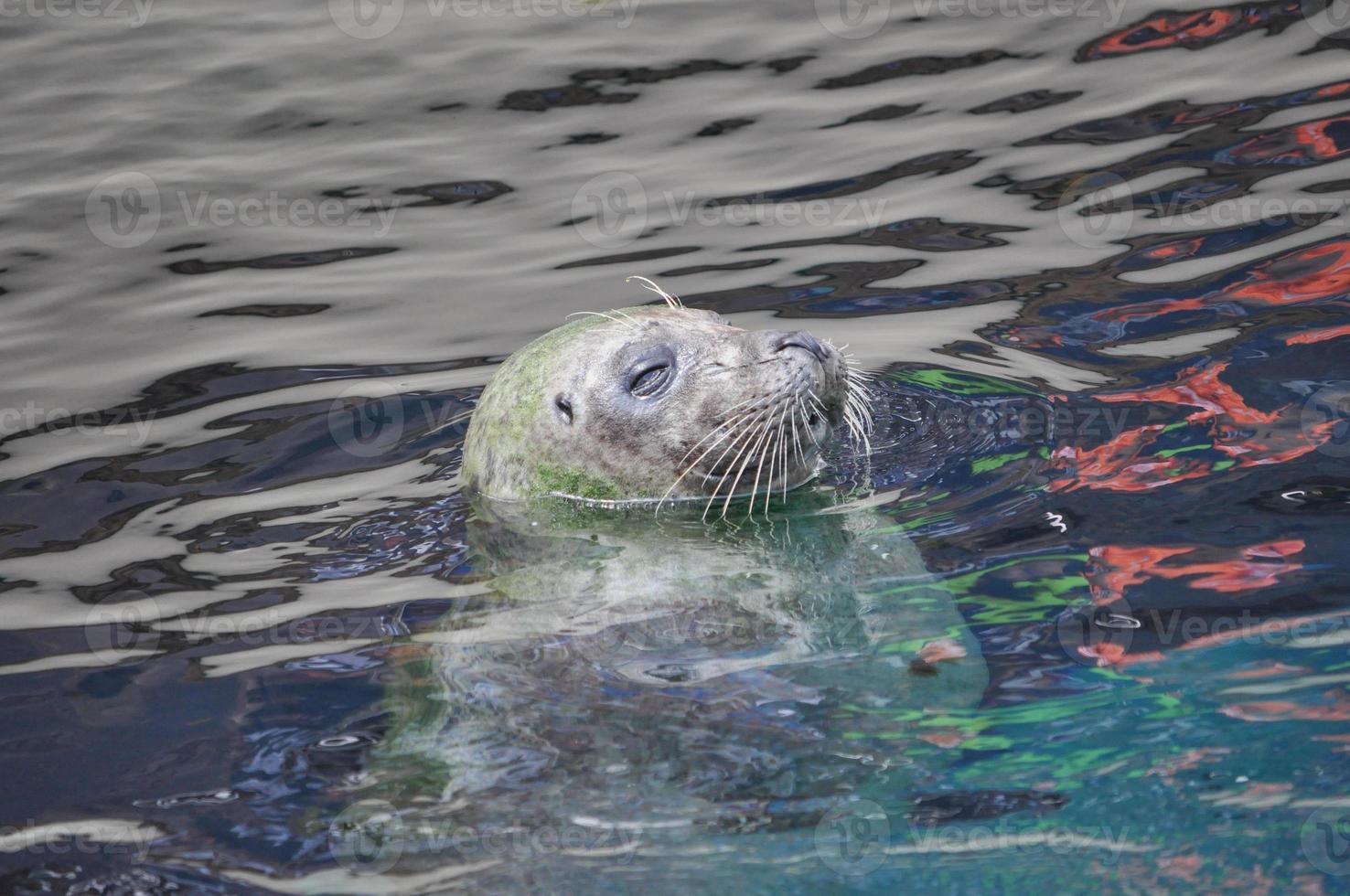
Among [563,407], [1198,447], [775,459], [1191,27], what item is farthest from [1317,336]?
[1191,27]

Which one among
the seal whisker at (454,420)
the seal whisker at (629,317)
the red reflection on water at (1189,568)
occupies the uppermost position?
the seal whisker at (629,317)

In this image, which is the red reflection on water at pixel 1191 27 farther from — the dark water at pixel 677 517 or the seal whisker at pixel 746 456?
the seal whisker at pixel 746 456

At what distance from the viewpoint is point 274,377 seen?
7.92 metres

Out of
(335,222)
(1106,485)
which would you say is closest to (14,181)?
(335,222)

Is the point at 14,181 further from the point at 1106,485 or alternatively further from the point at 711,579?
the point at 1106,485

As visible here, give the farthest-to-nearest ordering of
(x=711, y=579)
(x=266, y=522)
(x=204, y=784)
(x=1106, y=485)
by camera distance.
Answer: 1. (x=266, y=522)
2. (x=1106, y=485)
3. (x=711, y=579)
4. (x=204, y=784)

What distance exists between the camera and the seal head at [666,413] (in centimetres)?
584

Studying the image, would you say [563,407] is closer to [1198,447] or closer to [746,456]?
[746,456]

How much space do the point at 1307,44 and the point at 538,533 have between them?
704cm

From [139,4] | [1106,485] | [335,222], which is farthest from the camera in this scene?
[139,4]

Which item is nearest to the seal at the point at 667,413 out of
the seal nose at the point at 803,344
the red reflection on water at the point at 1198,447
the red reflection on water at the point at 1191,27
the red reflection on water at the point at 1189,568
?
the seal nose at the point at 803,344

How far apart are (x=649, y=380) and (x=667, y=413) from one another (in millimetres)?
171

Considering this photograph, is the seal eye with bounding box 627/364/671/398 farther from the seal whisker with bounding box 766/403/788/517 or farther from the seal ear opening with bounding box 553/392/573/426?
the seal whisker with bounding box 766/403/788/517

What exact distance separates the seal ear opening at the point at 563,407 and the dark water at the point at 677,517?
52 cm
